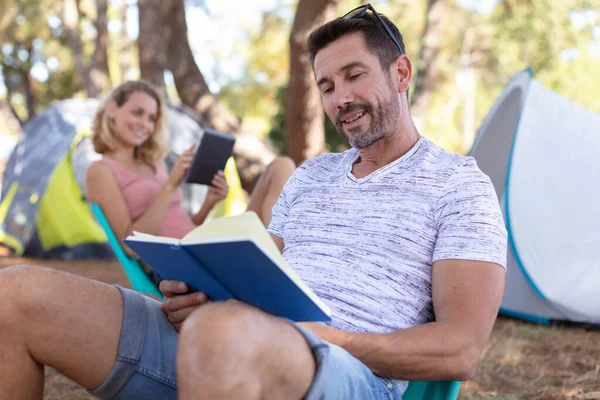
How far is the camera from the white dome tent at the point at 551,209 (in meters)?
3.75

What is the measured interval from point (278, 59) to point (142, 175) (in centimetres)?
1784

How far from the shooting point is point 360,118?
1.82 meters

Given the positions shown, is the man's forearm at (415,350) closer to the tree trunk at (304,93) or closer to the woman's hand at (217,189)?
the woman's hand at (217,189)

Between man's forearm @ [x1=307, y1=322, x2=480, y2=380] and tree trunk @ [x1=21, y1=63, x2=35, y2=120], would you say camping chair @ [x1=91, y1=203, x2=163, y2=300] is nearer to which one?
man's forearm @ [x1=307, y1=322, x2=480, y2=380]

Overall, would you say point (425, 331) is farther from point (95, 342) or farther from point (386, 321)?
point (95, 342)

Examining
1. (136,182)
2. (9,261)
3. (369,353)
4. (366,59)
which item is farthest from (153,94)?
(9,261)

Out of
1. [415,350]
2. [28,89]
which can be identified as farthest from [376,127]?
[28,89]

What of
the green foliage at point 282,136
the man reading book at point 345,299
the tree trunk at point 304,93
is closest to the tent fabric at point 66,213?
the tree trunk at point 304,93

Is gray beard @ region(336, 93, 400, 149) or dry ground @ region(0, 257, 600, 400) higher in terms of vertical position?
gray beard @ region(336, 93, 400, 149)

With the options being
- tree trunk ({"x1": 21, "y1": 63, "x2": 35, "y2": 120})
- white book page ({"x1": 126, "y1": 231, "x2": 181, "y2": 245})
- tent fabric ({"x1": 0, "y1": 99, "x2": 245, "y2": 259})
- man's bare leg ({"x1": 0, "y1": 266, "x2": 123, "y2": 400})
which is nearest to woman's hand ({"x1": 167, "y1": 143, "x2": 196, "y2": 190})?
man's bare leg ({"x1": 0, "y1": 266, "x2": 123, "y2": 400})

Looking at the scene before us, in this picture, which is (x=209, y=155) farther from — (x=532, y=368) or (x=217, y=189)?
(x=532, y=368)

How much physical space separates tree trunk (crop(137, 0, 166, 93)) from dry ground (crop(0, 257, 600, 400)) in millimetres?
3250

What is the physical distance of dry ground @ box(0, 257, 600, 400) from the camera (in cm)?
274

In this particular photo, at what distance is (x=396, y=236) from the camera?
1.60 metres
